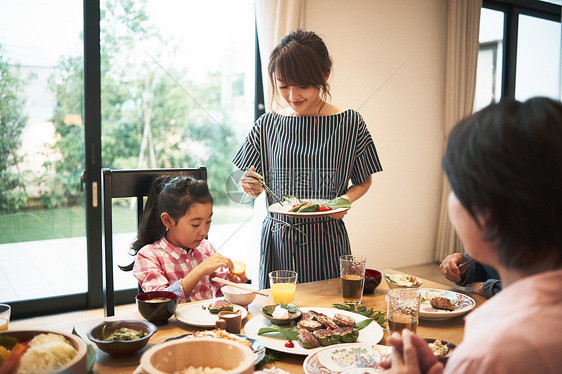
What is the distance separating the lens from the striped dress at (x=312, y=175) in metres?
2.11

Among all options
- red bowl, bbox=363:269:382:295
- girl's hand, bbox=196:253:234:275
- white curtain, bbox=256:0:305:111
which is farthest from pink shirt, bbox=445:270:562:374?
white curtain, bbox=256:0:305:111

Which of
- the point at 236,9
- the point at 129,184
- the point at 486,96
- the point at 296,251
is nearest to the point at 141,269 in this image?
the point at 129,184

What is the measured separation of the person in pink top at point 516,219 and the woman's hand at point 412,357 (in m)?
0.09

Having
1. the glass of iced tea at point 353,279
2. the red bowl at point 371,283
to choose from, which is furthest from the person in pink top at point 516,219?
the red bowl at point 371,283

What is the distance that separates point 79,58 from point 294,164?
6.71ft

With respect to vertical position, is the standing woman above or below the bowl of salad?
above

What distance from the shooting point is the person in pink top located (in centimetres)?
60

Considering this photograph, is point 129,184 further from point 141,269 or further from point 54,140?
point 54,140

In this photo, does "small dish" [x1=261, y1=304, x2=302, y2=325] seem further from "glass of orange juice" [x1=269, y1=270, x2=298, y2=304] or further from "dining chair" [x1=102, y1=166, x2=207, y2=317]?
"dining chair" [x1=102, y1=166, x2=207, y2=317]

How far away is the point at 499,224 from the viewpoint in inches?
25.7

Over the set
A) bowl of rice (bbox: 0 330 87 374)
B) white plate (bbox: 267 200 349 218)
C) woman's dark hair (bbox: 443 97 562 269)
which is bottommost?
bowl of rice (bbox: 0 330 87 374)

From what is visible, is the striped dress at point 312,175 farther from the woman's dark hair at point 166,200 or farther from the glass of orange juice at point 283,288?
the glass of orange juice at point 283,288

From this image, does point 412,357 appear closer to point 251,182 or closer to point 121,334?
point 121,334

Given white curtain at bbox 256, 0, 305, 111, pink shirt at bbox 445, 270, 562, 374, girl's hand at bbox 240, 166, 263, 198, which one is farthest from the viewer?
white curtain at bbox 256, 0, 305, 111
